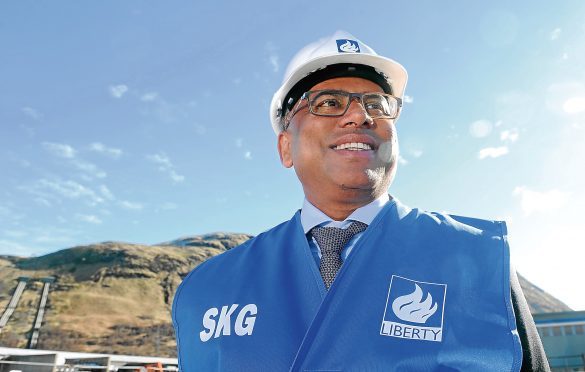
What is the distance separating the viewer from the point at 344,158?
2.09 m

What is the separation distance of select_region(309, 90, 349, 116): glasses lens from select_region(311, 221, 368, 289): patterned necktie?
1.98ft

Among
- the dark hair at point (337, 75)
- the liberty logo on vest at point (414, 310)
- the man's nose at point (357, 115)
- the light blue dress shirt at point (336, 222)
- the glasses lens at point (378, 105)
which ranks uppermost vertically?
the dark hair at point (337, 75)

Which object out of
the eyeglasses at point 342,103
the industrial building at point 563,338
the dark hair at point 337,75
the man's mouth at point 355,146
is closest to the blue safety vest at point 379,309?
the man's mouth at point 355,146

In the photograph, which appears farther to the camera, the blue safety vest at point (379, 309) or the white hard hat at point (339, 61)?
the white hard hat at point (339, 61)

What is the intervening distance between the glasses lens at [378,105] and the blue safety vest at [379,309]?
0.54 meters

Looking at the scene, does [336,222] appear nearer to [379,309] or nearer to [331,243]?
[331,243]

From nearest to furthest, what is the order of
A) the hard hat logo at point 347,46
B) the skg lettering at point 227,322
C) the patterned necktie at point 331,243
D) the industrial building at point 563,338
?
1. the skg lettering at point 227,322
2. the patterned necktie at point 331,243
3. the hard hat logo at point 347,46
4. the industrial building at point 563,338

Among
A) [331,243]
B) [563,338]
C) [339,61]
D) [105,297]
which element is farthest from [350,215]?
[105,297]

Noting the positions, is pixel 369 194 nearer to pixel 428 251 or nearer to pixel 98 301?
pixel 428 251

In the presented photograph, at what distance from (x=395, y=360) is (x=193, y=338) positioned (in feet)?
2.91

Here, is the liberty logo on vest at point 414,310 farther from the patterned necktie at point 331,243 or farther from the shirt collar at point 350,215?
the shirt collar at point 350,215

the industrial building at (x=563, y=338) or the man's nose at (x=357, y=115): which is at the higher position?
the industrial building at (x=563, y=338)

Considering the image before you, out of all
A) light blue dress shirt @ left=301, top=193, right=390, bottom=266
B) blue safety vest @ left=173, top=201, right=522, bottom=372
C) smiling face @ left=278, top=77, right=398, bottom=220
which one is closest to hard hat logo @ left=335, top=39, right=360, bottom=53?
smiling face @ left=278, top=77, right=398, bottom=220

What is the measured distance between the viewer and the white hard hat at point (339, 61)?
2434mm
